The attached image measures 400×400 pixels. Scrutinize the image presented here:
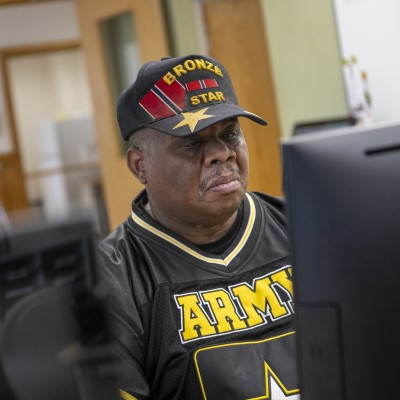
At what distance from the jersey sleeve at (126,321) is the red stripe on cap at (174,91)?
0.26 m

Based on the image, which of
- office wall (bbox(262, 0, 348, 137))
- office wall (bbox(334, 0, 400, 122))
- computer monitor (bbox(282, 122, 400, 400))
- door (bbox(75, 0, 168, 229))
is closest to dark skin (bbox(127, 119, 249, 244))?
computer monitor (bbox(282, 122, 400, 400))

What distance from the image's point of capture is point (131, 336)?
1.33m

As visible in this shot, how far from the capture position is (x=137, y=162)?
1598 millimetres

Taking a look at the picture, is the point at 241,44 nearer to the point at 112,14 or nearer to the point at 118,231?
the point at 112,14

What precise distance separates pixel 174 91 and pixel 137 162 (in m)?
0.18

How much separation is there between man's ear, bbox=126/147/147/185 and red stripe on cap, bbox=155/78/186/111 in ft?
0.47

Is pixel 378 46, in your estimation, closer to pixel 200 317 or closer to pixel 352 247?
pixel 200 317

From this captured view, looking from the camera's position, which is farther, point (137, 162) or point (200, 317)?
point (137, 162)

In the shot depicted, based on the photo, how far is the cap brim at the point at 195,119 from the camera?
1.45 metres

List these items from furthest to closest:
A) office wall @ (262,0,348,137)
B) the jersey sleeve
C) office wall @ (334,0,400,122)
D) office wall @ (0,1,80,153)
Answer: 1. office wall @ (0,1,80,153)
2. office wall @ (262,0,348,137)
3. office wall @ (334,0,400,122)
4. the jersey sleeve

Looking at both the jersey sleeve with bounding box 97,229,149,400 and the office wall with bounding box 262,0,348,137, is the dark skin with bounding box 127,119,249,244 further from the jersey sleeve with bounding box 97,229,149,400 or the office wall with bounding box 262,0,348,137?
the office wall with bounding box 262,0,348,137

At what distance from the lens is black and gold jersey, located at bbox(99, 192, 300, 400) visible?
4.34 ft

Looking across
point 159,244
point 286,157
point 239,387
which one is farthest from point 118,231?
point 286,157

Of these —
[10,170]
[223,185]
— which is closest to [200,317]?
[223,185]
